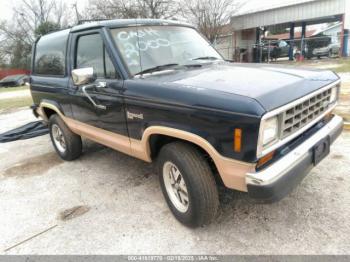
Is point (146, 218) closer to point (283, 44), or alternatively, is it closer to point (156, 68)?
point (156, 68)

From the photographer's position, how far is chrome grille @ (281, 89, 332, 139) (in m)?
2.29

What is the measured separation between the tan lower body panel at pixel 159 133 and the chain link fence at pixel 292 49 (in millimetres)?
21243

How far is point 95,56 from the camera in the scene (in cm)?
347

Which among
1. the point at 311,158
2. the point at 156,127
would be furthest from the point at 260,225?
the point at 156,127

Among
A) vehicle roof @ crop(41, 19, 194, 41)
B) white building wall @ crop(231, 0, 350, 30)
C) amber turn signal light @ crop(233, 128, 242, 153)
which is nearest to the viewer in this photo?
amber turn signal light @ crop(233, 128, 242, 153)

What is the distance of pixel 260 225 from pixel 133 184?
172cm

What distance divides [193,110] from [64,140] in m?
3.01

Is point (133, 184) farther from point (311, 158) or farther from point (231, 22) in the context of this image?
point (231, 22)

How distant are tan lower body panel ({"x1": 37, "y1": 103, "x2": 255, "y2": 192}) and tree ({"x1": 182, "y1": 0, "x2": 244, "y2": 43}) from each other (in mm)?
24156

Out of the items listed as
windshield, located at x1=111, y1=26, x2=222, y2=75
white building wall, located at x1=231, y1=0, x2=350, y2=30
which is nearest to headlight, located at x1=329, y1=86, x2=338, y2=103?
windshield, located at x1=111, y1=26, x2=222, y2=75

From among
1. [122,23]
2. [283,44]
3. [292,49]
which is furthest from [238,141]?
[283,44]

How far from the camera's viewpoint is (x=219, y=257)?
7.91 ft

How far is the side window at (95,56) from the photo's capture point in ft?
10.6

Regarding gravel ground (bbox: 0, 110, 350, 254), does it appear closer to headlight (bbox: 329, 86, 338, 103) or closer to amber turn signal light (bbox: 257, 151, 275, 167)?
amber turn signal light (bbox: 257, 151, 275, 167)
